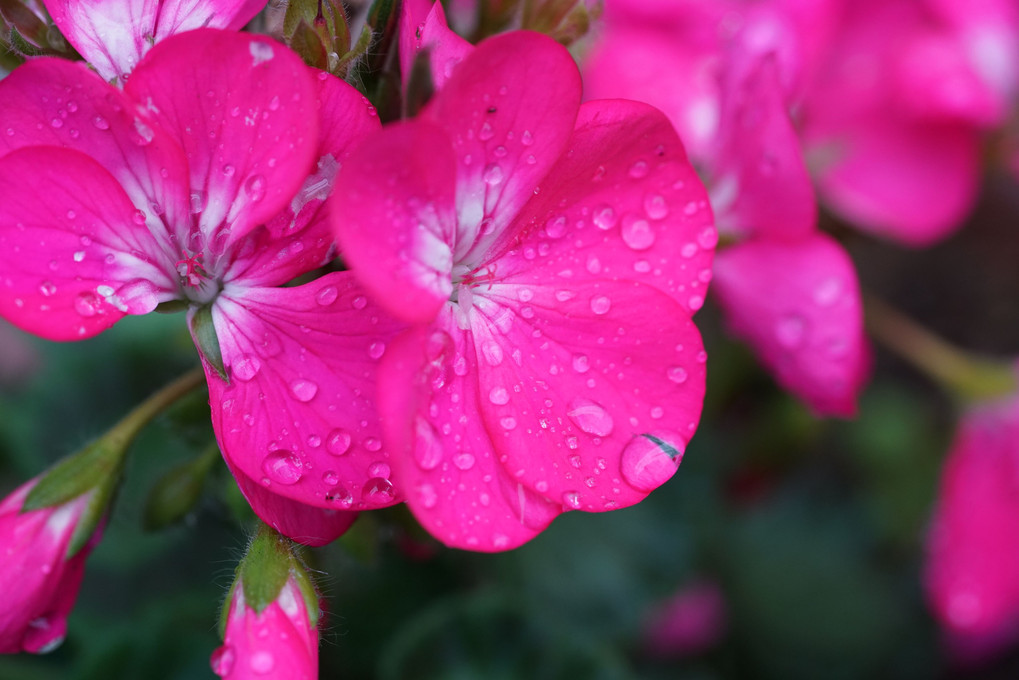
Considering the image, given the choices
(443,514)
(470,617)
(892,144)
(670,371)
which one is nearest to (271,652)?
(443,514)

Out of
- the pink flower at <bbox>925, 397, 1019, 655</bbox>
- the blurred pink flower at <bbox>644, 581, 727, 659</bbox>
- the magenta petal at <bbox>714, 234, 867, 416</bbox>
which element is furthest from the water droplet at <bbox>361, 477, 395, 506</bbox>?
the blurred pink flower at <bbox>644, 581, 727, 659</bbox>

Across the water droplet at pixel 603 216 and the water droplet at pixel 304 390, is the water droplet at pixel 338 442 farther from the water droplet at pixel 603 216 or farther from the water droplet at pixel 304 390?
the water droplet at pixel 603 216

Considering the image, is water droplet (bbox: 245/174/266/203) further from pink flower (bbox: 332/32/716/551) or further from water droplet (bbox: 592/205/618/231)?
water droplet (bbox: 592/205/618/231)

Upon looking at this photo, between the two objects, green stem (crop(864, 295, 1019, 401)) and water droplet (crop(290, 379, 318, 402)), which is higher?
water droplet (crop(290, 379, 318, 402))

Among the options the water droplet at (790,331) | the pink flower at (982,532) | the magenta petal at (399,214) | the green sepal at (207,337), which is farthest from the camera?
the pink flower at (982,532)

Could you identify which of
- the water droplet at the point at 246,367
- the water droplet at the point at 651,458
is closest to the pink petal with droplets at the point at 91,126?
the water droplet at the point at 246,367

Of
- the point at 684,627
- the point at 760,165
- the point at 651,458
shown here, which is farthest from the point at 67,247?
the point at 684,627
